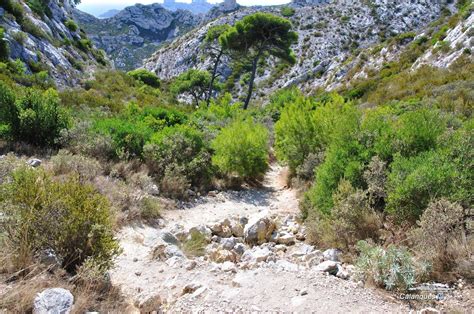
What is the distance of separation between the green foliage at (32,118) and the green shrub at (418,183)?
26.0ft

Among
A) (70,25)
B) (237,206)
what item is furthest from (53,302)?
(70,25)

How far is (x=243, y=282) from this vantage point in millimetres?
3990

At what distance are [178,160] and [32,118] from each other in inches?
151

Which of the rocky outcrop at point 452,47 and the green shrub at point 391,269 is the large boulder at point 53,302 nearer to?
the green shrub at point 391,269

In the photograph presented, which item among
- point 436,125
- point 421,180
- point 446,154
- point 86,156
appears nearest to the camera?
point 421,180

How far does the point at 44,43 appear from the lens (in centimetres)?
1936

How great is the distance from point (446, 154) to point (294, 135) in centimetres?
510

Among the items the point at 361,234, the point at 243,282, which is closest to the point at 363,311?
the point at 243,282

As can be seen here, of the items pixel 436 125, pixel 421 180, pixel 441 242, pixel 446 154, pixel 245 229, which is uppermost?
pixel 436 125

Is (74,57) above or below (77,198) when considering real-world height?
above

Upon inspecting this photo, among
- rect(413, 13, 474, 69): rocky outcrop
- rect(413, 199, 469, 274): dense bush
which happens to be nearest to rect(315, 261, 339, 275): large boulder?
rect(413, 199, 469, 274): dense bush

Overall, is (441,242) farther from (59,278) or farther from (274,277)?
(59,278)

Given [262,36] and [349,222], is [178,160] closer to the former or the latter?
[349,222]

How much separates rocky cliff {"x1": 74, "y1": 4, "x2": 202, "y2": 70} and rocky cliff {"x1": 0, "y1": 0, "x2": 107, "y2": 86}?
78.2 meters
